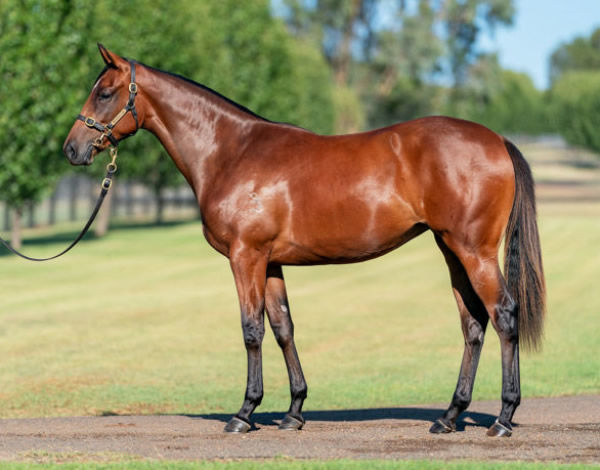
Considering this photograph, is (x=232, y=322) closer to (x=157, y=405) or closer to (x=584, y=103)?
(x=157, y=405)

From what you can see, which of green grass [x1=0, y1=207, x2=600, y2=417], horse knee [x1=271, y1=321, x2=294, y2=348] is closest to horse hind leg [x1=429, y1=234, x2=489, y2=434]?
horse knee [x1=271, y1=321, x2=294, y2=348]

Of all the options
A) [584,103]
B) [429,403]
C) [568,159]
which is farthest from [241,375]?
[568,159]

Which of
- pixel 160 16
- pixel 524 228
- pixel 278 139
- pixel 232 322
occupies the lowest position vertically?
pixel 232 322

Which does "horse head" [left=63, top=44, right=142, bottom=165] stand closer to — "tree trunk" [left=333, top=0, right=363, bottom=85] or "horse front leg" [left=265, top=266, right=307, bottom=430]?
"horse front leg" [left=265, top=266, right=307, bottom=430]

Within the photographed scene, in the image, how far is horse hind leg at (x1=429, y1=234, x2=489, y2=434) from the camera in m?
7.76

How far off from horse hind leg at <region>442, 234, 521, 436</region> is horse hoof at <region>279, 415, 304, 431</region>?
1617 millimetres

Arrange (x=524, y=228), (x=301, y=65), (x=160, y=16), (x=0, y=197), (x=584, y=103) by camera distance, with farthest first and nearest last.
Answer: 1. (x=584, y=103)
2. (x=301, y=65)
3. (x=160, y=16)
4. (x=0, y=197)
5. (x=524, y=228)

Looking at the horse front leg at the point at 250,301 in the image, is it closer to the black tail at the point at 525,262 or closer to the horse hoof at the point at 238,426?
the horse hoof at the point at 238,426

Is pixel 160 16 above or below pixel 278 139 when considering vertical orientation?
above

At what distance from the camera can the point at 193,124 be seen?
Result: 327 inches

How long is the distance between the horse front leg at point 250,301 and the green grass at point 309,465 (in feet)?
4.36

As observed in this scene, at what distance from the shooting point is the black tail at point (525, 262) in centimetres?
786

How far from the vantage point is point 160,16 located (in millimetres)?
36750

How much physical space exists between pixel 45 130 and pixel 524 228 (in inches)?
894
